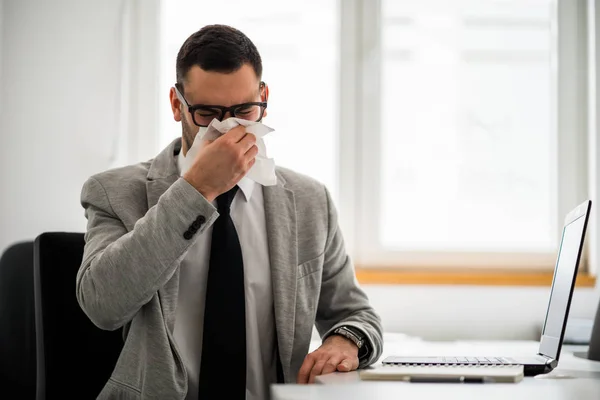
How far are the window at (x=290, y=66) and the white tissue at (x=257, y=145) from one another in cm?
138

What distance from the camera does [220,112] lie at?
4.69ft

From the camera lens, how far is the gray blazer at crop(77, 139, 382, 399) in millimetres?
1284

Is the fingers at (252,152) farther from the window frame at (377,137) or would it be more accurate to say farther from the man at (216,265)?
the window frame at (377,137)

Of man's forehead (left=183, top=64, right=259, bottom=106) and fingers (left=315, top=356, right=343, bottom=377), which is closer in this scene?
fingers (left=315, top=356, right=343, bottom=377)

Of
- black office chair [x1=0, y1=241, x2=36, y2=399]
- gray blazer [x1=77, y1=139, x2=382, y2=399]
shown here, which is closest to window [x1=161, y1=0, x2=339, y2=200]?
black office chair [x1=0, y1=241, x2=36, y2=399]

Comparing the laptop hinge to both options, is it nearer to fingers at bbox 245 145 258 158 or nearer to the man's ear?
fingers at bbox 245 145 258 158

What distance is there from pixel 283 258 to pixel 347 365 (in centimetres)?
28

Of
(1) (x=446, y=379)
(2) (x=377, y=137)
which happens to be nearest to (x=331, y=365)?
(1) (x=446, y=379)

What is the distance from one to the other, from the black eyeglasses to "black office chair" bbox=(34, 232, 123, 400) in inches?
14.3

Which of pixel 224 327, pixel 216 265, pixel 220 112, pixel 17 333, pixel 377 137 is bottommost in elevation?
pixel 17 333

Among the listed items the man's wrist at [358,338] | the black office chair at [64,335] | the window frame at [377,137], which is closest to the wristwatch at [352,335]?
the man's wrist at [358,338]

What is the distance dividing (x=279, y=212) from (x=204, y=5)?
157 cm

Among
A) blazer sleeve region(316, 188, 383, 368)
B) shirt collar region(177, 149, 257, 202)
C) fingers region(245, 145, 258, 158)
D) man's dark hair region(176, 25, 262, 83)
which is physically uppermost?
man's dark hair region(176, 25, 262, 83)

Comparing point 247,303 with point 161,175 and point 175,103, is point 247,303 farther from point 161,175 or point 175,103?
point 175,103
